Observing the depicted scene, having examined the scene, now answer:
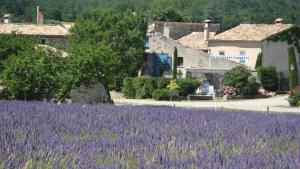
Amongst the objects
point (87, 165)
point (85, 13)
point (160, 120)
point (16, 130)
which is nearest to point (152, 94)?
point (85, 13)

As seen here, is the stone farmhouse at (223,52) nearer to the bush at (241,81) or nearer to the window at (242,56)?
the window at (242,56)

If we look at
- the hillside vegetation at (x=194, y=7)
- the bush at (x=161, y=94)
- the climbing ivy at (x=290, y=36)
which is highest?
the hillside vegetation at (x=194, y=7)

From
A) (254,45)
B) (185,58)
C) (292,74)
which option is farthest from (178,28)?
(292,74)

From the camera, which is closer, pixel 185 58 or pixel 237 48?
pixel 237 48

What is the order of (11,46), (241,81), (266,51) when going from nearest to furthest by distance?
(11,46), (241,81), (266,51)

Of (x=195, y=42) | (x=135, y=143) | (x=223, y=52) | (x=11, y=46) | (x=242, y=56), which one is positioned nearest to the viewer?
(x=135, y=143)

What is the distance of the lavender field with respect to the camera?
6578mm

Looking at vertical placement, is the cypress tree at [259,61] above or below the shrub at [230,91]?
above

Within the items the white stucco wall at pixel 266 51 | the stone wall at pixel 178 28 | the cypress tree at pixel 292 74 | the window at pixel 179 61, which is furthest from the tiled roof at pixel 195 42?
the cypress tree at pixel 292 74

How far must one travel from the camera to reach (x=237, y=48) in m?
52.5

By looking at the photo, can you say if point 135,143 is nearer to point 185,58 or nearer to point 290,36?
point 185,58

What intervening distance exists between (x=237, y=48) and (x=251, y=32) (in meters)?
1.72

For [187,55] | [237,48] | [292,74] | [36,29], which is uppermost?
[36,29]

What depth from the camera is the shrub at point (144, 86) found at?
4603 cm
